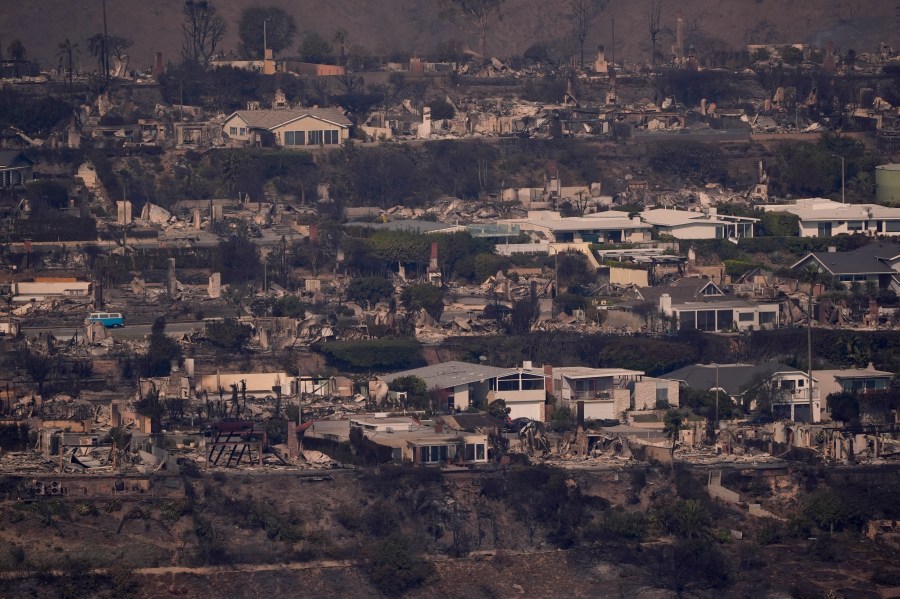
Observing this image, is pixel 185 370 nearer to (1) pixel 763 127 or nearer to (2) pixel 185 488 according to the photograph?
(2) pixel 185 488

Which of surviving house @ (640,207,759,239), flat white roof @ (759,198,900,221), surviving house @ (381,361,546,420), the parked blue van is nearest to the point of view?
surviving house @ (381,361,546,420)

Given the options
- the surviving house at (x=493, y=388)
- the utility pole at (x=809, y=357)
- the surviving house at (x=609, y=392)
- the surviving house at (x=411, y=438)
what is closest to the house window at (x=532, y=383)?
the surviving house at (x=493, y=388)

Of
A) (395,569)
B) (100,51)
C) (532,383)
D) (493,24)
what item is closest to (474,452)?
(395,569)

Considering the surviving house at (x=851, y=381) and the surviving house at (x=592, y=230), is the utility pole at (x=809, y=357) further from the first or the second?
the surviving house at (x=592, y=230)

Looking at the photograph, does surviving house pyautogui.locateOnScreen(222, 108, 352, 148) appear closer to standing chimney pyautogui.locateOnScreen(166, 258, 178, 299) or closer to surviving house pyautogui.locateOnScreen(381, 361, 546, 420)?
standing chimney pyautogui.locateOnScreen(166, 258, 178, 299)

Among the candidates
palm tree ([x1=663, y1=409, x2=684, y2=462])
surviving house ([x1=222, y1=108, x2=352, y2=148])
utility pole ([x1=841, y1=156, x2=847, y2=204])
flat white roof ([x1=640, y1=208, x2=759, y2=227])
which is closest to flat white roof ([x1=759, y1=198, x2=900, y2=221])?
flat white roof ([x1=640, y1=208, x2=759, y2=227])

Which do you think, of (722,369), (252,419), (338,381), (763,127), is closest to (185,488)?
(252,419)
